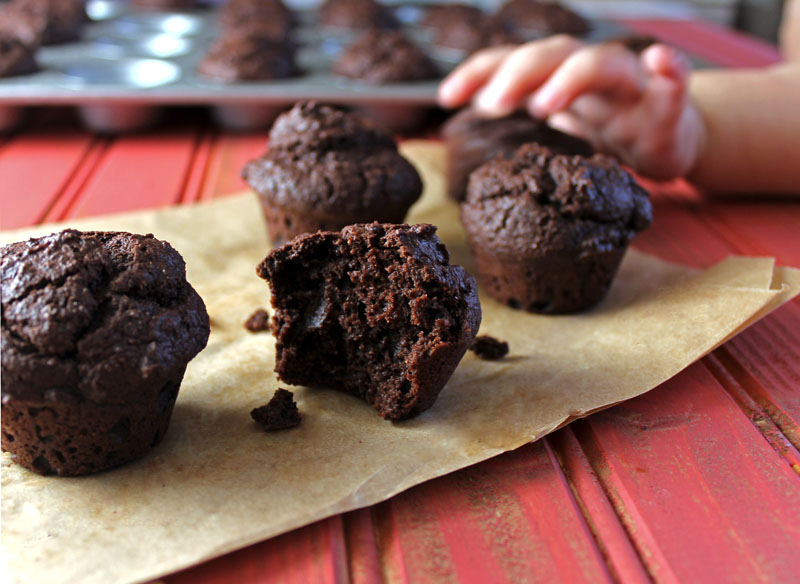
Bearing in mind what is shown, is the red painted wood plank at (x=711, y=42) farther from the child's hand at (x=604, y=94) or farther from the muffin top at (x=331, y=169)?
the muffin top at (x=331, y=169)

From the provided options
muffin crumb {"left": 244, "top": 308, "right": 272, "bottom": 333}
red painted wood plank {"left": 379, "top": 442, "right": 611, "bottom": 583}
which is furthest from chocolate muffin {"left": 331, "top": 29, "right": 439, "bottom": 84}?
red painted wood plank {"left": 379, "top": 442, "right": 611, "bottom": 583}

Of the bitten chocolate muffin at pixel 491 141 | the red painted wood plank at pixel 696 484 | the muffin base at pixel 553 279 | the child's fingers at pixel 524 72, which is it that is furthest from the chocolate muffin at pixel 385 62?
the red painted wood plank at pixel 696 484

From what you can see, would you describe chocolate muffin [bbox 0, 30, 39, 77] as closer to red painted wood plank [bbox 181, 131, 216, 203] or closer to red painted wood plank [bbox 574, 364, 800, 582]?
red painted wood plank [bbox 181, 131, 216, 203]

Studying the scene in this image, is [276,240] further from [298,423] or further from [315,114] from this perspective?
[298,423]

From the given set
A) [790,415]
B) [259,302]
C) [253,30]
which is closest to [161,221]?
[259,302]

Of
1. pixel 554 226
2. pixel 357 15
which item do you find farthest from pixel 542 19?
pixel 554 226

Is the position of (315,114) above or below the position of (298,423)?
above

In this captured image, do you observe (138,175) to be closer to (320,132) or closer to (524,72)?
(320,132)
